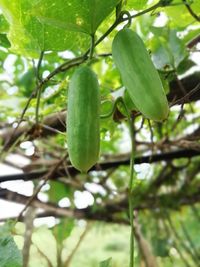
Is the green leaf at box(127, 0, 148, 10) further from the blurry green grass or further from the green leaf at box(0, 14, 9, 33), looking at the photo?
the blurry green grass

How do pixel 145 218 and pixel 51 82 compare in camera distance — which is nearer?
pixel 51 82

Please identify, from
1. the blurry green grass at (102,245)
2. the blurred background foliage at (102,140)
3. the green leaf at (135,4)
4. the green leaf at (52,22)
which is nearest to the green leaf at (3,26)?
the blurred background foliage at (102,140)

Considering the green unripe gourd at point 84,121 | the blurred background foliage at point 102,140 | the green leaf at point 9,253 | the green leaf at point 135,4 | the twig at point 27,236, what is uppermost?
the blurred background foliage at point 102,140

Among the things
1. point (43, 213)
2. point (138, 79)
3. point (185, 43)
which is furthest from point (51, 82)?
point (43, 213)

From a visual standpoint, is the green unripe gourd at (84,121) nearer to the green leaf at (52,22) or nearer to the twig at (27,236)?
the green leaf at (52,22)

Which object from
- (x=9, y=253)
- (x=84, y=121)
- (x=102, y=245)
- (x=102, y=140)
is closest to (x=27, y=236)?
(x=102, y=140)

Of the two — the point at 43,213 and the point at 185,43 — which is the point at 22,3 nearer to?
the point at 185,43

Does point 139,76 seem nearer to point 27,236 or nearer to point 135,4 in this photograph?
point 135,4
